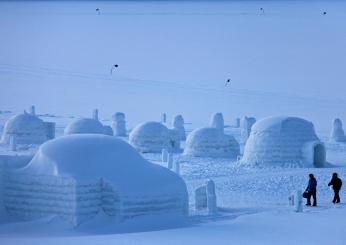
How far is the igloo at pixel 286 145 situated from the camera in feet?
100

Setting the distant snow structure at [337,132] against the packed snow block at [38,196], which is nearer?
the packed snow block at [38,196]

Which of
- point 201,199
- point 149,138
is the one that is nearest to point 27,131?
point 149,138

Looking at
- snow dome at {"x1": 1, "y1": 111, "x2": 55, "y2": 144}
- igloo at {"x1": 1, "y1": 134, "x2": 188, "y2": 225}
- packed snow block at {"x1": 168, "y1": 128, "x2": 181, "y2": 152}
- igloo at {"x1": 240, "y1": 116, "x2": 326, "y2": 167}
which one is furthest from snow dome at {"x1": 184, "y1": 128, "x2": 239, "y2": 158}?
igloo at {"x1": 1, "y1": 134, "x2": 188, "y2": 225}

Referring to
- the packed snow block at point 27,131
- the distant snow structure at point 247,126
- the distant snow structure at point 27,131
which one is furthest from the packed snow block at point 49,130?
the distant snow structure at point 247,126

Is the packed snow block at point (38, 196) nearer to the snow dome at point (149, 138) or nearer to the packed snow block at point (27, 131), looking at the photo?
the snow dome at point (149, 138)

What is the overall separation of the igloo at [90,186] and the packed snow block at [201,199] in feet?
6.00

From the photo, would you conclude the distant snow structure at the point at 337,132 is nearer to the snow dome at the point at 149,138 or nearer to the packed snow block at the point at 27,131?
the snow dome at the point at 149,138

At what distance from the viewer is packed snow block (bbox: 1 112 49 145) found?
41.8 metres

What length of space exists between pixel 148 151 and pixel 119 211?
2632cm

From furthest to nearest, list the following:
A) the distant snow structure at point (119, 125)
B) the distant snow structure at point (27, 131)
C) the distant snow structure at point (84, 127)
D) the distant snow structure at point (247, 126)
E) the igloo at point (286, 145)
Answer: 1. the distant snow structure at point (119, 125)
2. the distant snow structure at point (247, 126)
3. the distant snow structure at point (27, 131)
4. the distant snow structure at point (84, 127)
5. the igloo at point (286, 145)

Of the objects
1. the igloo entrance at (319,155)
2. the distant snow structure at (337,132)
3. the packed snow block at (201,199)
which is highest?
the distant snow structure at (337,132)

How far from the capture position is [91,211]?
14.1 metres

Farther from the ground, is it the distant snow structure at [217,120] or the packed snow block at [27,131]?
the distant snow structure at [217,120]

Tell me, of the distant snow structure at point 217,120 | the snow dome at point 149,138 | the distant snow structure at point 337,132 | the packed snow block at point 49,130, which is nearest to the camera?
the snow dome at point 149,138
